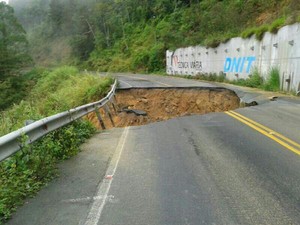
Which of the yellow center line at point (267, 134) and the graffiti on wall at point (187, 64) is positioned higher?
A: the yellow center line at point (267, 134)

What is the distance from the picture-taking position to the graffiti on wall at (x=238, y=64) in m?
22.3

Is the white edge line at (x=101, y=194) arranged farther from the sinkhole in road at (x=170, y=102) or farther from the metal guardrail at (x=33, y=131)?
the sinkhole in road at (x=170, y=102)

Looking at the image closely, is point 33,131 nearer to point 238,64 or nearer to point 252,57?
point 252,57

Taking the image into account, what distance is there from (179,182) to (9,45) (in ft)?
174

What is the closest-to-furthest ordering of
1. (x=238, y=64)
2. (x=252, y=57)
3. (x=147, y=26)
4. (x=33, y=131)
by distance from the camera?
1. (x=33, y=131)
2. (x=252, y=57)
3. (x=238, y=64)
4. (x=147, y=26)

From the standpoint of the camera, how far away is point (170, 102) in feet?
63.4

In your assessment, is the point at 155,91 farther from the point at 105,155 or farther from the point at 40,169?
the point at 40,169

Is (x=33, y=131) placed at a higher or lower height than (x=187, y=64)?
higher

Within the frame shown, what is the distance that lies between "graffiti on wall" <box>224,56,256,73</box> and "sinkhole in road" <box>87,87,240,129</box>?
161 inches

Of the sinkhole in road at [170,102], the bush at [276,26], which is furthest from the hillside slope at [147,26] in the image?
the sinkhole in road at [170,102]

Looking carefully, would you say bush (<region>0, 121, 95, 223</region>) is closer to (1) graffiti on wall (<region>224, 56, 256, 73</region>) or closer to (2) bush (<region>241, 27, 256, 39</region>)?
(1) graffiti on wall (<region>224, 56, 256, 73</region>)

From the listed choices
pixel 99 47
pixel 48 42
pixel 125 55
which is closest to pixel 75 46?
pixel 99 47

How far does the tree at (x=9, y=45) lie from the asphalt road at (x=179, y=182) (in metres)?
43.0

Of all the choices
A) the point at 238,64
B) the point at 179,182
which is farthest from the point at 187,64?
the point at 179,182
